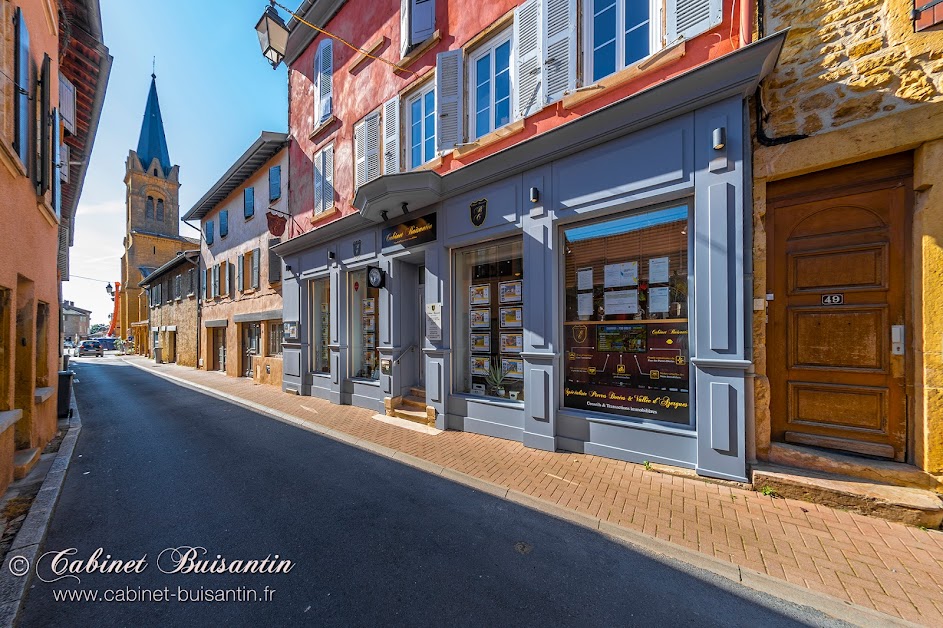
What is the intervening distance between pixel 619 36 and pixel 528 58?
136 cm

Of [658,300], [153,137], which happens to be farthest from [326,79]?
[153,137]

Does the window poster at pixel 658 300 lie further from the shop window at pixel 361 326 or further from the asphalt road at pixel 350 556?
the shop window at pixel 361 326

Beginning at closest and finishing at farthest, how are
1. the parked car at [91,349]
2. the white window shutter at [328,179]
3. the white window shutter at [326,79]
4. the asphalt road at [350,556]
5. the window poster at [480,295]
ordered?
the asphalt road at [350,556] < the window poster at [480,295] < the white window shutter at [328,179] < the white window shutter at [326,79] < the parked car at [91,349]

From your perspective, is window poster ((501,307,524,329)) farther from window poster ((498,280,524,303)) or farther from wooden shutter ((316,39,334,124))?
wooden shutter ((316,39,334,124))

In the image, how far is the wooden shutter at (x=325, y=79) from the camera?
10.1m

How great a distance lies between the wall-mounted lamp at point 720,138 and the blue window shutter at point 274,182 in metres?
12.3

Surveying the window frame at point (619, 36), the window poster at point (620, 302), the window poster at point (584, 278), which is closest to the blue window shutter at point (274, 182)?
the window frame at point (619, 36)

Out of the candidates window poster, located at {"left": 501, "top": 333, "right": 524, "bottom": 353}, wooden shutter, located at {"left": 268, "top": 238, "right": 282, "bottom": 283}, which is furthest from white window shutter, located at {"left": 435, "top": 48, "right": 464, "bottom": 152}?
wooden shutter, located at {"left": 268, "top": 238, "right": 282, "bottom": 283}

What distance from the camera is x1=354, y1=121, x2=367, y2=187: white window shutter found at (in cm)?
896

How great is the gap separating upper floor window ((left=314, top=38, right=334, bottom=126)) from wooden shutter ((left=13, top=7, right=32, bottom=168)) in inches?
238

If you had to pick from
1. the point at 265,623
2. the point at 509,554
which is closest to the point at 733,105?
the point at 509,554

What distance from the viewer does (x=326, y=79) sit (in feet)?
33.8

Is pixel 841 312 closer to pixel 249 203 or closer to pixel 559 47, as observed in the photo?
pixel 559 47

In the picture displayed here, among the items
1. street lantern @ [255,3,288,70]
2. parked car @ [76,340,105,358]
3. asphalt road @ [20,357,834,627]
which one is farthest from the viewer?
parked car @ [76,340,105,358]
